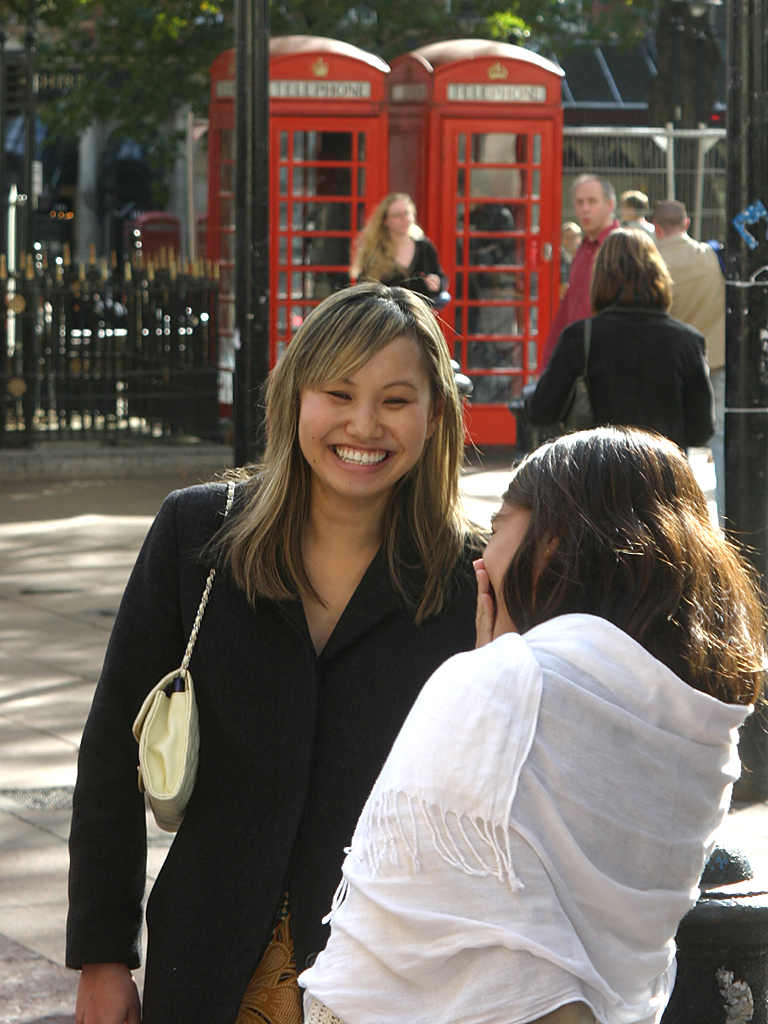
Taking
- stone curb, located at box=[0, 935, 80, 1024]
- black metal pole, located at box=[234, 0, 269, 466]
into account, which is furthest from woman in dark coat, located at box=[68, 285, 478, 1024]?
black metal pole, located at box=[234, 0, 269, 466]

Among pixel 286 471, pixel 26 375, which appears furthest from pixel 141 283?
pixel 286 471

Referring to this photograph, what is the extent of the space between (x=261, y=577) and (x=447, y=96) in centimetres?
998

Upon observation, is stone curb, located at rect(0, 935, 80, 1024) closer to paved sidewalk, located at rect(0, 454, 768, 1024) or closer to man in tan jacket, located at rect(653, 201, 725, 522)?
paved sidewalk, located at rect(0, 454, 768, 1024)

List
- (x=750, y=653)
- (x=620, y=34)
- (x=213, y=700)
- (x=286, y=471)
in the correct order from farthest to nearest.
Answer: (x=620, y=34), (x=286, y=471), (x=213, y=700), (x=750, y=653)

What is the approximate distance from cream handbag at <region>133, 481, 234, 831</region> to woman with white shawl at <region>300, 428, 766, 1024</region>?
0.60m

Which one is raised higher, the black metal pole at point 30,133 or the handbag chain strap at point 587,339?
the black metal pole at point 30,133

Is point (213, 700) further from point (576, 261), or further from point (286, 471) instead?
point (576, 261)

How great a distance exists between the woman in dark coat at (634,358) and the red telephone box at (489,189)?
5854 mm

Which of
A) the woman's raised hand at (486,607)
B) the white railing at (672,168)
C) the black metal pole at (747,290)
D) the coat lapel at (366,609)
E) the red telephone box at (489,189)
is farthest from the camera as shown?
the white railing at (672,168)

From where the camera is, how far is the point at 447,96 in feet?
37.9

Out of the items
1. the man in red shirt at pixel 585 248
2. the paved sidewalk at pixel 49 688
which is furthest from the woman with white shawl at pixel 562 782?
the man in red shirt at pixel 585 248

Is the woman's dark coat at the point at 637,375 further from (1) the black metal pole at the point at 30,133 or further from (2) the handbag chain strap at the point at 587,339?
(1) the black metal pole at the point at 30,133

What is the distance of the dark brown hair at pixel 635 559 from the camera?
1485mm

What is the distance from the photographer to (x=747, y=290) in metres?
4.58
